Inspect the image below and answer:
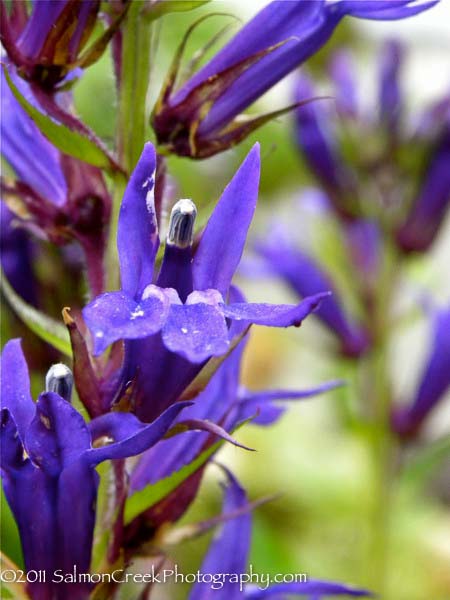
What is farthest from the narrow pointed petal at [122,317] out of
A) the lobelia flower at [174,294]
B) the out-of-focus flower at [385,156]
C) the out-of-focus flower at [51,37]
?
the out-of-focus flower at [385,156]

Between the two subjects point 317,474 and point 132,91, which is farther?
point 317,474

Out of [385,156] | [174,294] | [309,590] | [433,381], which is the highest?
[385,156]

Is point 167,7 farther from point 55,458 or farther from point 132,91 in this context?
point 55,458

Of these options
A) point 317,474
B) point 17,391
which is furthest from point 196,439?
point 317,474

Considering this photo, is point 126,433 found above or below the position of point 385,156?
below

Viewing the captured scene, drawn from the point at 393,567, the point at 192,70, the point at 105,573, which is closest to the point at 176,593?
the point at 393,567

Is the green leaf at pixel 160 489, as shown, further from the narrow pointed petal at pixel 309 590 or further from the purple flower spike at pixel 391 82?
the purple flower spike at pixel 391 82

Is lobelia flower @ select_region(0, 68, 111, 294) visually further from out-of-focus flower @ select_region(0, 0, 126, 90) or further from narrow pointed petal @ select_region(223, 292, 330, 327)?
narrow pointed petal @ select_region(223, 292, 330, 327)
